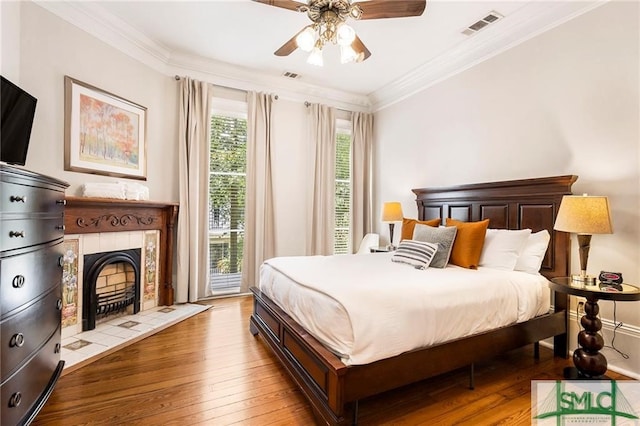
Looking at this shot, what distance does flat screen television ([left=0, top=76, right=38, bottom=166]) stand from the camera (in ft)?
6.61

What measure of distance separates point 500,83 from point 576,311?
235 centimetres

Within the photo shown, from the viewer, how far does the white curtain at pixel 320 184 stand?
A: 15.9 ft

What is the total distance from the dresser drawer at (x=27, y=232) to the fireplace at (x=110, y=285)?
1.34 m

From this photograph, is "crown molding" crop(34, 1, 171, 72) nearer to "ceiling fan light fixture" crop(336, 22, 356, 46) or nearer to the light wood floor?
"ceiling fan light fixture" crop(336, 22, 356, 46)

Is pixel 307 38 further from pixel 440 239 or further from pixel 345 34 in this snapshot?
pixel 440 239

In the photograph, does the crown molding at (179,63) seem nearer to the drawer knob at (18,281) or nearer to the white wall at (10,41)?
the white wall at (10,41)

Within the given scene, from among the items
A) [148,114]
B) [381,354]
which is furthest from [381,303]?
[148,114]

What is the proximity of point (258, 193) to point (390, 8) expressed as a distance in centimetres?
285

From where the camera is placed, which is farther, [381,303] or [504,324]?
[504,324]

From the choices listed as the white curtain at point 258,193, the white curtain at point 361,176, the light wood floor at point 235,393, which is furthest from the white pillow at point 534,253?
the white curtain at point 258,193

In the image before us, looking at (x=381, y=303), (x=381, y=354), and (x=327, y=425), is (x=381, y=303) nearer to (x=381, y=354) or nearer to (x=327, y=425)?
(x=381, y=354)

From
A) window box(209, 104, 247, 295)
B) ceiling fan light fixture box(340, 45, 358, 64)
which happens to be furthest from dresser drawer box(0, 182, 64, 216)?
window box(209, 104, 247, 295)

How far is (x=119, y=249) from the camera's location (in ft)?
10.7

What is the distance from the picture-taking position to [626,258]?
2371mm
